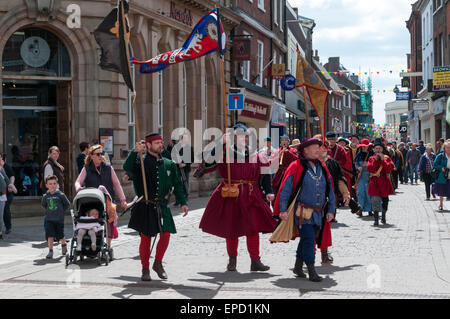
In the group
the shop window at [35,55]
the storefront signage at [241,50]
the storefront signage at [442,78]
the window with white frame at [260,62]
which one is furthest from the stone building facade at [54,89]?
the storefront signage at [442,78]

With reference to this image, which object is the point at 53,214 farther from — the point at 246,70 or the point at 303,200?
the point at 246,70

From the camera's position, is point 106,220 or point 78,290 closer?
point 78,290

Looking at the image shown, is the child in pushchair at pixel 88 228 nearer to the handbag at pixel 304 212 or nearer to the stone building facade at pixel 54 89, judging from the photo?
the handbag at pixel 304 212

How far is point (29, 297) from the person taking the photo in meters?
6.98

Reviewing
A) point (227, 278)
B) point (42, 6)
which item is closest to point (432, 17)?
point (42, 6)

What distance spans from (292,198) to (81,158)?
7.11 metres

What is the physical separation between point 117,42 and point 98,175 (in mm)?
2024

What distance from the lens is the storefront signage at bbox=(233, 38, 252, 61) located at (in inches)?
1060

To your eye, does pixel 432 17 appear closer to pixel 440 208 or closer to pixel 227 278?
pixel 440 208

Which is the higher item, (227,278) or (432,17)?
(432,17)

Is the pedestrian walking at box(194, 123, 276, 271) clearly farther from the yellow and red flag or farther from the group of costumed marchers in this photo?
the yellow and red flag

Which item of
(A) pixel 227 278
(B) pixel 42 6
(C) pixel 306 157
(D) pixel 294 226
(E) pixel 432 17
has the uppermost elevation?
(E) pixel 432 17
